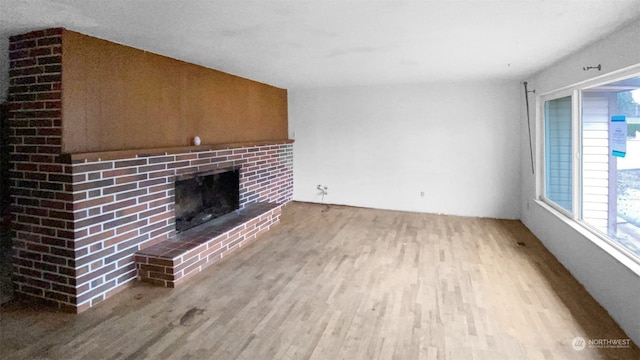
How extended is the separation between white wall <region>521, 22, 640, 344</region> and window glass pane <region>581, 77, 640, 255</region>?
19 centimetres

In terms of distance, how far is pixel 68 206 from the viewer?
2744mm

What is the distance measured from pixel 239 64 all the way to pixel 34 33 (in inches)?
74.6

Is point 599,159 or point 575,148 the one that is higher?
point 575,148

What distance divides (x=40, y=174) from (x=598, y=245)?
→ 431 cm

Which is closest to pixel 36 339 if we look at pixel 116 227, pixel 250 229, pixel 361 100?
pixel 116 227

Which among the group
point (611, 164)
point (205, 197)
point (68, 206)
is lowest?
point (205, 197)

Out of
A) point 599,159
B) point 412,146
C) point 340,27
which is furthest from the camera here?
point 412,146

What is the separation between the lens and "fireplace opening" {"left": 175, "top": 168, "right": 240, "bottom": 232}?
13.3ft

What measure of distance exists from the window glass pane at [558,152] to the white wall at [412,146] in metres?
1.04

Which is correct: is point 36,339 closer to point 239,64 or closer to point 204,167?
point 204,167

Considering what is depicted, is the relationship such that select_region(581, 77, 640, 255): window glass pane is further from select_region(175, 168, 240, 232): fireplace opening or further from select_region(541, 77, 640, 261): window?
select_region(175, 168, 240, 232): fireplace opening

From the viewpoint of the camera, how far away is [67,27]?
2.70 m

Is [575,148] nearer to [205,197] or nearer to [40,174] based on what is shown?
[205,197]

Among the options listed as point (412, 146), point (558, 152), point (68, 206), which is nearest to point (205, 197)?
point (68, 206)
